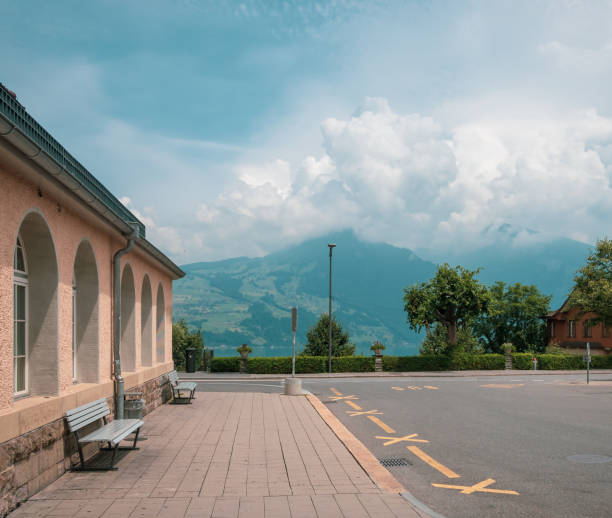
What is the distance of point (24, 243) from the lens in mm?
7875

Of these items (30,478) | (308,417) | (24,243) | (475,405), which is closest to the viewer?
(30,478)

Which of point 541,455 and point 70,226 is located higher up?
point 70,226

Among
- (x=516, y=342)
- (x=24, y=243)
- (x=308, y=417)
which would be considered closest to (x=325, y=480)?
(x=24, y=243)

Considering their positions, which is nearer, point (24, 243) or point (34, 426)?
point (34, 426)

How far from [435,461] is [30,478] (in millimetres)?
5524

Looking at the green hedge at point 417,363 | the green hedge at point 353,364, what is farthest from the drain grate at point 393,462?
the green hedge at point 417,363

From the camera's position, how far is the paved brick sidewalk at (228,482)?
6086mm

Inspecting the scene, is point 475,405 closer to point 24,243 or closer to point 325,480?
point 325,480

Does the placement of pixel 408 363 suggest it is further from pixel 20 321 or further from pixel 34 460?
pixel 34 460

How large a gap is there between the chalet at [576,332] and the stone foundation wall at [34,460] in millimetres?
50679

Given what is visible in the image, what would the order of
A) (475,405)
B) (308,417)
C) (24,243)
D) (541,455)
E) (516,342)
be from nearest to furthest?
(24,243)
(541,455)
(308,417)
(475,405)
(516,342)

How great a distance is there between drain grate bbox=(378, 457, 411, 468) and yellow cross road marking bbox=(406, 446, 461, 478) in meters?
0.32

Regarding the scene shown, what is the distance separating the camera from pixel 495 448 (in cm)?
1002

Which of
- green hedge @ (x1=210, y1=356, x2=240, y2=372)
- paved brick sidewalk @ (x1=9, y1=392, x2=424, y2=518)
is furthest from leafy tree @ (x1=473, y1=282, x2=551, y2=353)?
paved brick sidewalk @ (x1=9, y1=392, x2=424, y2=518)
